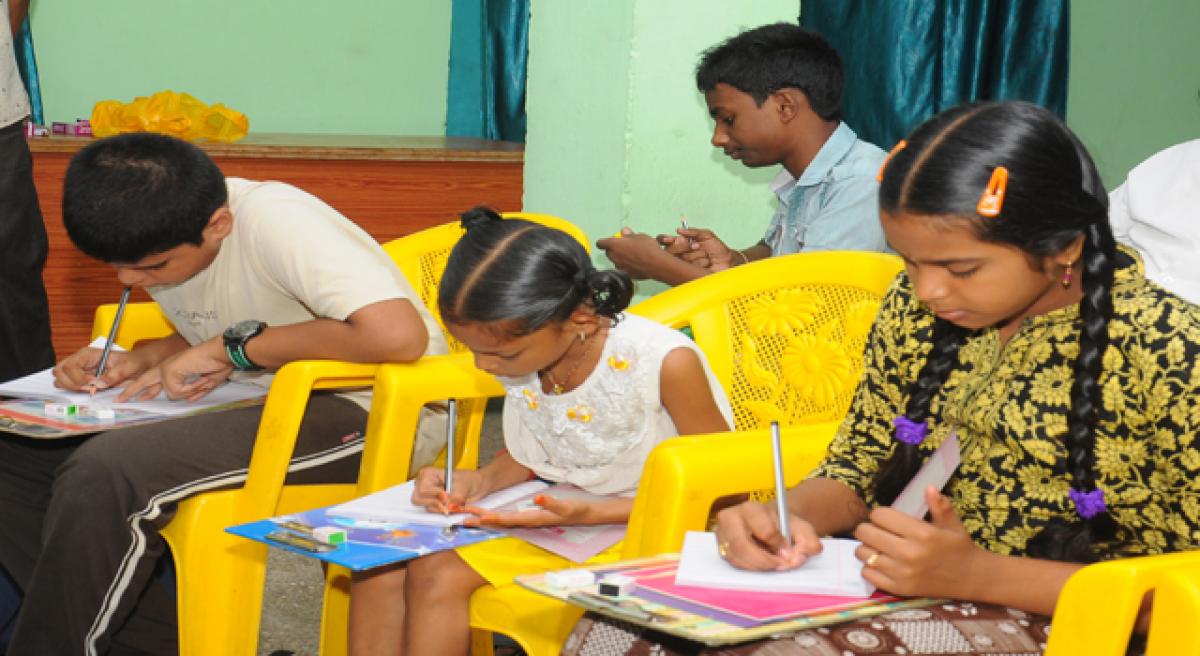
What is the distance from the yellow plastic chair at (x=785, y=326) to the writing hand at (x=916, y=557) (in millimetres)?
837

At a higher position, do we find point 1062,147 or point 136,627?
point 1062,147

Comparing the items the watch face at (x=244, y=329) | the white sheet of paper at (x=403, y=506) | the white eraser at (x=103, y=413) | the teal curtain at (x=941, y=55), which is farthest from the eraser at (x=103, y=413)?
the teal curtain at (x=941, y=55)

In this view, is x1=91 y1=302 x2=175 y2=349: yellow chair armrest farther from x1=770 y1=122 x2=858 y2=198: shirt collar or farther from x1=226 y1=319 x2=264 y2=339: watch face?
x1=770 y1=122 x2=858 y2=198: shirt collar

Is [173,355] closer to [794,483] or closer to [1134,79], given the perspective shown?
[794,483]

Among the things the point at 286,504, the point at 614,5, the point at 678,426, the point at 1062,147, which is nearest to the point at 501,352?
the point at 678,426

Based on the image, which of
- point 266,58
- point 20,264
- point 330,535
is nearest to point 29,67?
point 266,58

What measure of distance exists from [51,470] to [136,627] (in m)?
0.37

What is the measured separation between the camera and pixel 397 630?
2182mm

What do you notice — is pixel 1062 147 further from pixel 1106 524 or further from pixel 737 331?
pixel 737 331

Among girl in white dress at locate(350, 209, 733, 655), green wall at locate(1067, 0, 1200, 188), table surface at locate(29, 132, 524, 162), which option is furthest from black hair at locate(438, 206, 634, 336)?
green wall at locate(1067, 0, 1200, 188)

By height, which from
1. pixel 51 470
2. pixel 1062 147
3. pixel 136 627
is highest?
pixel 1062 147

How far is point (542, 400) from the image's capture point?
7.57ft

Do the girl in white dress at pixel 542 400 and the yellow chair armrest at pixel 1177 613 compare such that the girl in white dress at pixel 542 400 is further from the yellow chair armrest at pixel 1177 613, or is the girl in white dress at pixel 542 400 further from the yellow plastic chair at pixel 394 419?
the yellow chair armrest at pixel 1177 613

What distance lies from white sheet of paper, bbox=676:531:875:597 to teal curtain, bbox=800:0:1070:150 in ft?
7.29
